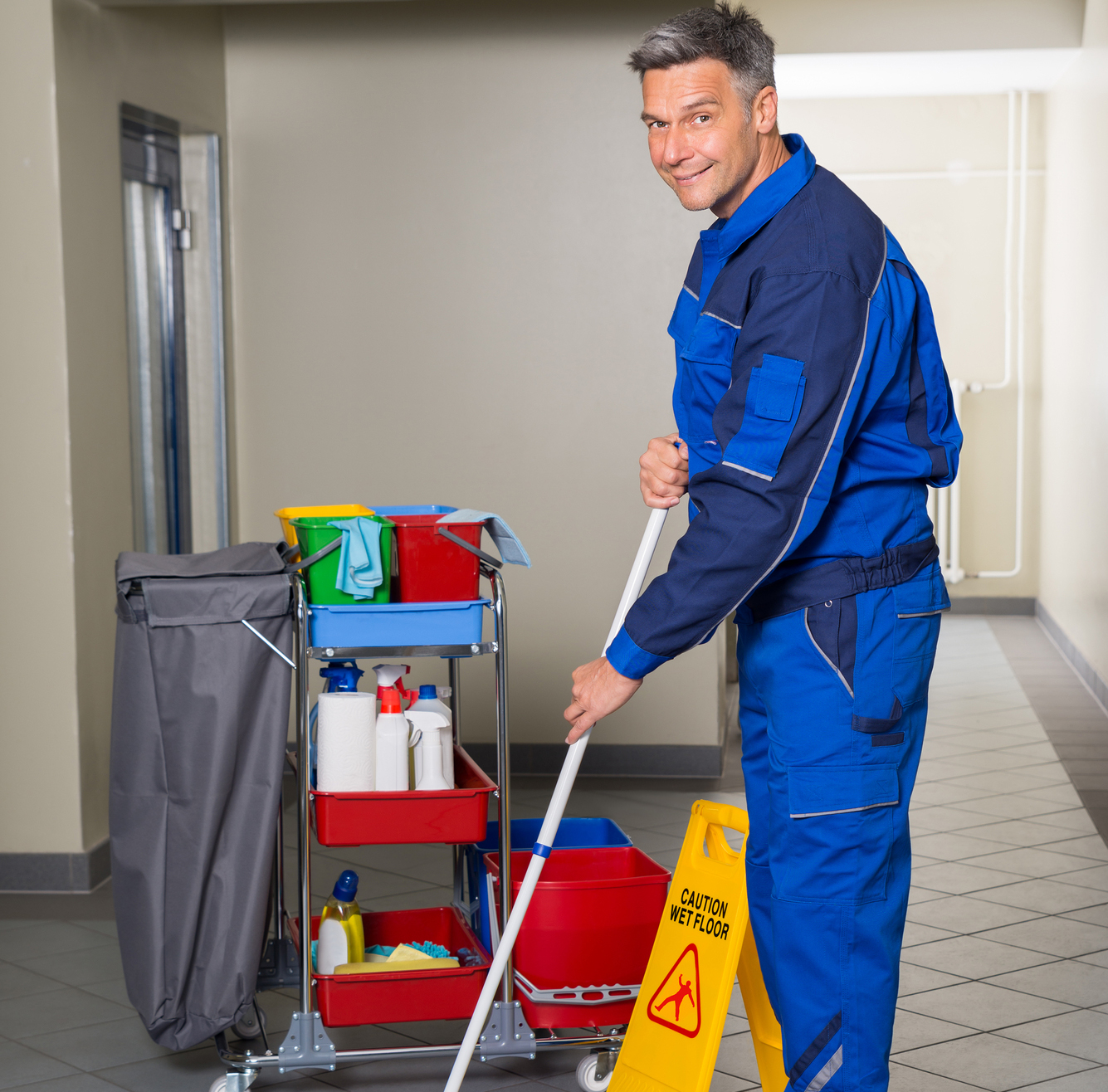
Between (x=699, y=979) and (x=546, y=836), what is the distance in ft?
1.01

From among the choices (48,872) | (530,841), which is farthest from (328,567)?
(48,872)

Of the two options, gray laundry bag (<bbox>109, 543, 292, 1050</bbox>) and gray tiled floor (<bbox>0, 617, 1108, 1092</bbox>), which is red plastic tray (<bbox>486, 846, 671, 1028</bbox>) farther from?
gray laundry bag (<bbox>109, 543, 292, 1050</bbox>)

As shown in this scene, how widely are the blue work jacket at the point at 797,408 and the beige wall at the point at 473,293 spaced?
2538 millimetres

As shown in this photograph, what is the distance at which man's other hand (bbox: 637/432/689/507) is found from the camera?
175 cm

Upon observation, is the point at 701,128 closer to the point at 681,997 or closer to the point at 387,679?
the point at 387,679

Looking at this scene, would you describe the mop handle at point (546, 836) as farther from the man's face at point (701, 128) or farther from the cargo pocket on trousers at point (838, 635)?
the man's face at point (701, 128)

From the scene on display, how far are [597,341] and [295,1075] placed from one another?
253 centimetres

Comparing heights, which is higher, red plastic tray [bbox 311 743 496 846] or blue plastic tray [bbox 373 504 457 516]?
blue plastic tray [bbox 373 504 457 516]

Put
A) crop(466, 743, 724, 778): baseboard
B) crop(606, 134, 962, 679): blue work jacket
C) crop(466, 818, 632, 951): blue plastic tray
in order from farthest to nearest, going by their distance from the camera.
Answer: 1. crop(466, 743, 724, 778): baseboard
2. crop(466, 818, 632, 951): blue plastic tray
3. crop(606, 134, 962, 679): blue work jacket

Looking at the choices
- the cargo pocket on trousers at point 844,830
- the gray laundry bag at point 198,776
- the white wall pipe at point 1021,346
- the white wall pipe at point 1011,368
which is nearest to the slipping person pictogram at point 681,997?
the cargo pocket on trousers at point 844,830

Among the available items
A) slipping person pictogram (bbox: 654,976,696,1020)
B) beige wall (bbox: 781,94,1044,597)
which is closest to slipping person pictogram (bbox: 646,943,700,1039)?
slipping person pictogram (bbox: 654,976,696,1020)

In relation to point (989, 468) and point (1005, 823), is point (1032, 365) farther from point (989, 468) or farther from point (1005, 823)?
point (1005, 823)

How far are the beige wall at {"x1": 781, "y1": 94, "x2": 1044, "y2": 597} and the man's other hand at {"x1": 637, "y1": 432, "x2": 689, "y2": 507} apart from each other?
6.39 metres

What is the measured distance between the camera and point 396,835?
A: 2145 mm
